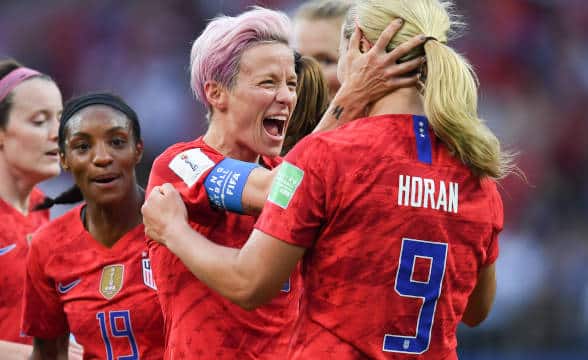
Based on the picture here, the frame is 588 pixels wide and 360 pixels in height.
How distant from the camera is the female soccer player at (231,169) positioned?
312cm

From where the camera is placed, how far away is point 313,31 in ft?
17.0

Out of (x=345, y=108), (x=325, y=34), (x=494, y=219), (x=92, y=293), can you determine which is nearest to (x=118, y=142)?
(x=92, y=293)

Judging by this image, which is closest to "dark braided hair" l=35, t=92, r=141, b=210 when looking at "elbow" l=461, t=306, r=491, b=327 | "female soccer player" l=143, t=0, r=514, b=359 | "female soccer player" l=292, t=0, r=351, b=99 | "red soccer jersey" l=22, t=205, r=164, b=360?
"red soccer jersey" l=22, t=205, r=164, b=360

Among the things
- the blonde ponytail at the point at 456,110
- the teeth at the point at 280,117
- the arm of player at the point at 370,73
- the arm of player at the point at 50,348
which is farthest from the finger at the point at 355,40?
the arm of player at the point at 50,348

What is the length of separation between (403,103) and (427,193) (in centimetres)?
32

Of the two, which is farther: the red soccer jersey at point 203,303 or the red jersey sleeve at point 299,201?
the red soccer jersey at point 203,303

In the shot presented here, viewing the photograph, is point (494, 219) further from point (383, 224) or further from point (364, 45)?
point (364, 45)

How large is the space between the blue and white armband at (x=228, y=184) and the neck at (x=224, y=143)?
29cm

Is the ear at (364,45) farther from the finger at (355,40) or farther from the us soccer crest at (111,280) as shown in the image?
the us soccer crest at (111,280)

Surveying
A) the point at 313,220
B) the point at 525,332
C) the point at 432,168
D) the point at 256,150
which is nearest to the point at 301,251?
the point at 313,220

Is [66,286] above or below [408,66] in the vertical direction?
below

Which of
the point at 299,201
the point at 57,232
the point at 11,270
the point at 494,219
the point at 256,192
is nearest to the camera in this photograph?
the point at 299,201

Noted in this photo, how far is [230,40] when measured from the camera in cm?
340

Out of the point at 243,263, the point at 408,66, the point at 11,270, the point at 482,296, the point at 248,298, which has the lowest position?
the point at 11,270
